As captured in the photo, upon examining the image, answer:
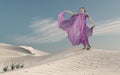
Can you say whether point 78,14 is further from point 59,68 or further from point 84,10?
point 59,68

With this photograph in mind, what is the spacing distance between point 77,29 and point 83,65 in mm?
2952

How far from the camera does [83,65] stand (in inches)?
536

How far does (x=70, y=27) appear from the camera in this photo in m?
16.3

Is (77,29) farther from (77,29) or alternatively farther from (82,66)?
(82,66)

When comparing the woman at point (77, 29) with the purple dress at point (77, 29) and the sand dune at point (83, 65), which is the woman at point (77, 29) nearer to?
the purple dress at point (77, 29)

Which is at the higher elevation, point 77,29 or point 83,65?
point 77,29

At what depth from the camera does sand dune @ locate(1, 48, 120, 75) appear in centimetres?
1227

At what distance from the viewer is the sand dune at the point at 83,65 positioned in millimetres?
12273

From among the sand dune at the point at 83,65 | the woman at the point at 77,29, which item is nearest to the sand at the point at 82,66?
the sand dune at the point at 83,65

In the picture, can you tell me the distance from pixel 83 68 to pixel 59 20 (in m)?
4.04

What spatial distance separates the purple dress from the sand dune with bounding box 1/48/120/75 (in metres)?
0.82

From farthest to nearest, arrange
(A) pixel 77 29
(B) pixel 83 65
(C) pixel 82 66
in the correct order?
(A) pixel 77 29 < (B) pixel 83 65 < (C) pixel 82 66

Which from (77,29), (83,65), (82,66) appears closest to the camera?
(82,66)

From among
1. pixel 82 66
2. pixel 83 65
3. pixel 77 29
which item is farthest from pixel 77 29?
pixel 82 66
